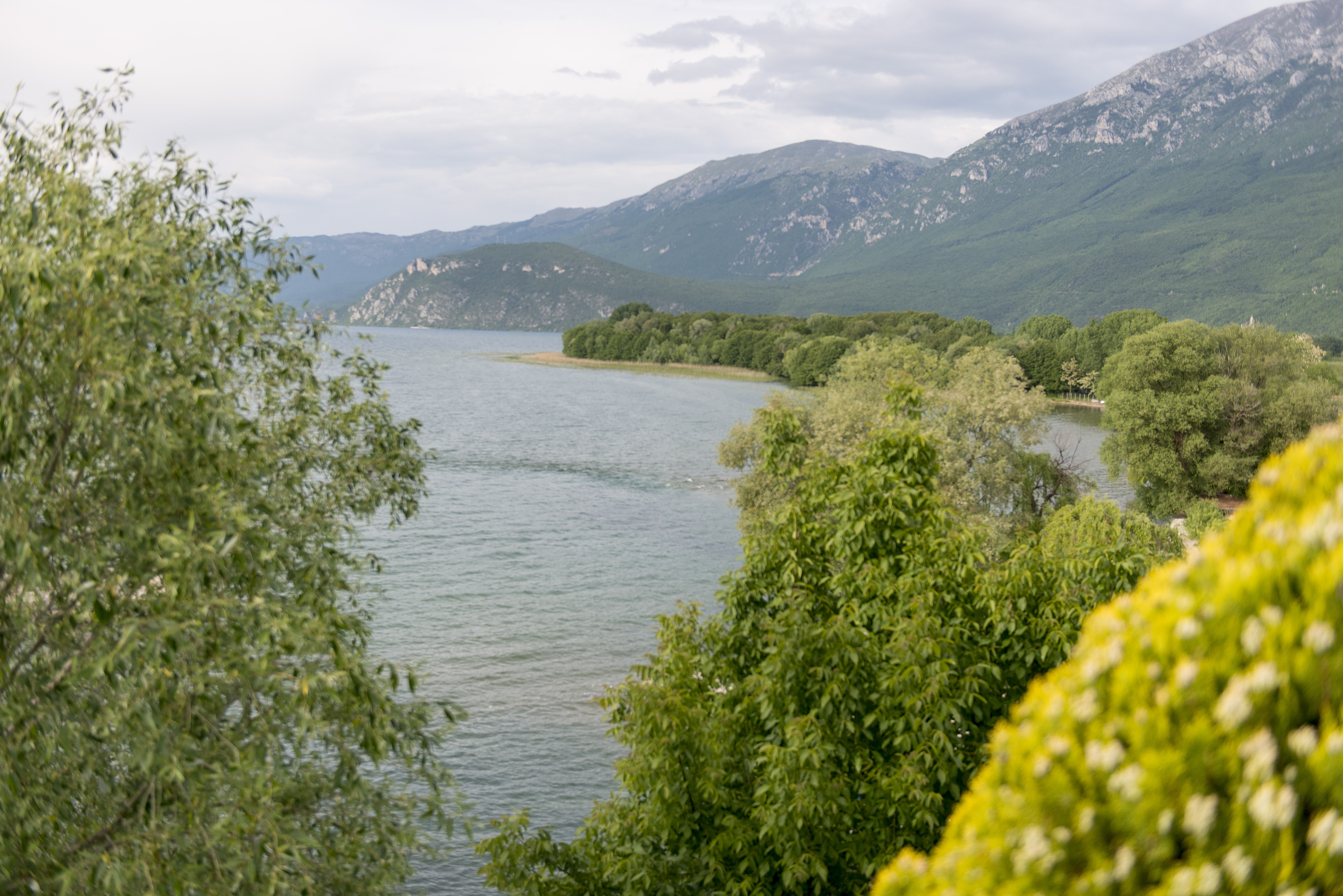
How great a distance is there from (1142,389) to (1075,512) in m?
25.5

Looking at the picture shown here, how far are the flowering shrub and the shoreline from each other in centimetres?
13898

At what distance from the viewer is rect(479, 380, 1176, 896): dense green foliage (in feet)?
36.8

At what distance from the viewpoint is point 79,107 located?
10875 millimetres

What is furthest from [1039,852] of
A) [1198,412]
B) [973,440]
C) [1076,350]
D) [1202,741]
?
[1076,350]

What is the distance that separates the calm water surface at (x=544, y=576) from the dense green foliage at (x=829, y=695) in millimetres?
3172

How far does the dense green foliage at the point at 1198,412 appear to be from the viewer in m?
56.2

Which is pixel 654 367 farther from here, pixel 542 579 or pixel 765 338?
pixel 542 579

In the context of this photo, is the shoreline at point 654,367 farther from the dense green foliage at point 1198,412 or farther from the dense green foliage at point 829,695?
the dense green foliage at point 829,695

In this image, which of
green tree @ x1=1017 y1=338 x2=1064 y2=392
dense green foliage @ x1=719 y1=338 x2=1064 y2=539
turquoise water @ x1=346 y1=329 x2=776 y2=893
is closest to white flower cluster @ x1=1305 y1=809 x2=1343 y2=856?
turquoise water @ x1=346 y1=329 x2=776 y2=893

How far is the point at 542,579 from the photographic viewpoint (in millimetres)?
42094

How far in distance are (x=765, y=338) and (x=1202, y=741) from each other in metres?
157

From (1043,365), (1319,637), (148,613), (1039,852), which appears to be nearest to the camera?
(1319,637)

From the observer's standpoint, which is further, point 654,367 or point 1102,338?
point 654,367

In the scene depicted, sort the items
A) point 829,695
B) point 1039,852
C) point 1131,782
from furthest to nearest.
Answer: point 829,695
point 1039,852
point 1131,782
